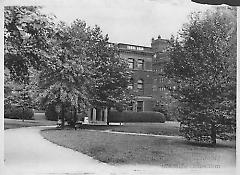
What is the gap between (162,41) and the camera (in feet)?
12.5

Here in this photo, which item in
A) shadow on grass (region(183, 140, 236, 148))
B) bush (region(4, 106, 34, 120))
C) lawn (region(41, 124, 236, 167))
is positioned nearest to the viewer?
bush (region(4, 106, 34, 120))

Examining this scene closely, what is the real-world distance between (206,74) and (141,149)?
933mm

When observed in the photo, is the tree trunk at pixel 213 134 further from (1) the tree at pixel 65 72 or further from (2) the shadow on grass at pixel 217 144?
(1) the tree at pixel 65 72

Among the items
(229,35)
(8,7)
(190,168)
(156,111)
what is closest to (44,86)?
(8,7)

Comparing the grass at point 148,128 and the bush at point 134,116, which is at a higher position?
the bush at point 134,116

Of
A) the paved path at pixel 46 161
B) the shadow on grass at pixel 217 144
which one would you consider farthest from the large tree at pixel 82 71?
the shadow on grass at pixel 217 144

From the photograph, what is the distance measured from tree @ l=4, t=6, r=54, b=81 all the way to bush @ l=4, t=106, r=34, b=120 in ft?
0.88

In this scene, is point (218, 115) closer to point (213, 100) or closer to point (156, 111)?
point (213, 100)

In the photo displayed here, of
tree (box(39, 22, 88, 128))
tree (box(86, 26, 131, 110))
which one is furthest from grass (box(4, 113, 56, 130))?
tree (box(86, 26, 131, 110))

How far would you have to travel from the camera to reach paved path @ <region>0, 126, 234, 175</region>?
3600 mm

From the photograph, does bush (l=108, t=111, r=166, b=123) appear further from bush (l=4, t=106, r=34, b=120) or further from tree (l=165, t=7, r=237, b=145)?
bush (l=4, t=106, r=34, b=120)

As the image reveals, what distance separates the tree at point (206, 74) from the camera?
3.78 meters

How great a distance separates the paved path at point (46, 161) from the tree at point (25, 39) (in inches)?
21.4

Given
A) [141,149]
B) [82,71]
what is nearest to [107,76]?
[82,71]
